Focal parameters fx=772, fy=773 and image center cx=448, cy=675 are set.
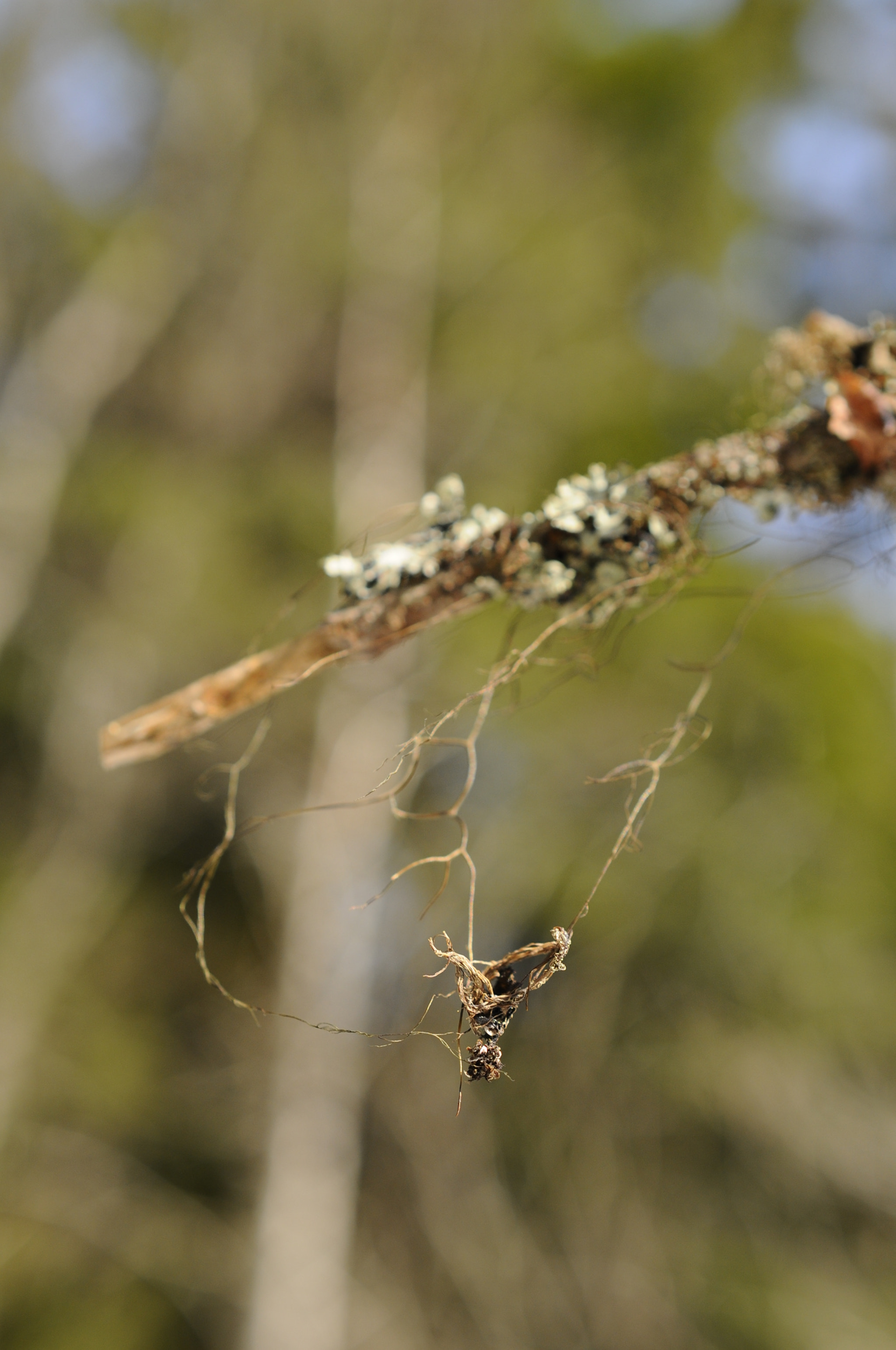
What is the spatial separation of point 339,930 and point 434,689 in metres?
1.05

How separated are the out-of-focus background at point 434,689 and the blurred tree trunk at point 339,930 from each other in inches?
1.5

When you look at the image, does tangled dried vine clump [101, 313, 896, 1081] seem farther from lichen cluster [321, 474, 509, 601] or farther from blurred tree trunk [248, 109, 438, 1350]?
blurred tree trunk [248, 109, 438, 1350]

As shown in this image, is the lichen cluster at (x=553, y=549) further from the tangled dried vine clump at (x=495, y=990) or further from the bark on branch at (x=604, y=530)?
the tangled dried vine clump at (x=495, y=990)

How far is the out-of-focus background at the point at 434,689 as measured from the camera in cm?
335

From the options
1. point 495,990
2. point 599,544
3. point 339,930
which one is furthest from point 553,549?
point 339,930

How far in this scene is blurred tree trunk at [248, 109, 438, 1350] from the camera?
2826mm

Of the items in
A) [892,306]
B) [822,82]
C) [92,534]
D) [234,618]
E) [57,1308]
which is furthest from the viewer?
[822,82]

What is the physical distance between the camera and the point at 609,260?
400 centimetres

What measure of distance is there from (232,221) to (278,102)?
0.71 metres

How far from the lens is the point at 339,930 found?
301 cm

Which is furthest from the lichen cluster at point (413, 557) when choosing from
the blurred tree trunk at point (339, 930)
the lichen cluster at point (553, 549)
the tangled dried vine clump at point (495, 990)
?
the blurred tree trunk at point (339, 930)

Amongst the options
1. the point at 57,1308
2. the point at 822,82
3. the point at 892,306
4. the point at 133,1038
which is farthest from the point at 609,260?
the point at 57,1308

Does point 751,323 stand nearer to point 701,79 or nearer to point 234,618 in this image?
point 701,79

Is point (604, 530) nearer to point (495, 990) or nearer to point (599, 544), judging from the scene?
point (599, 544)
